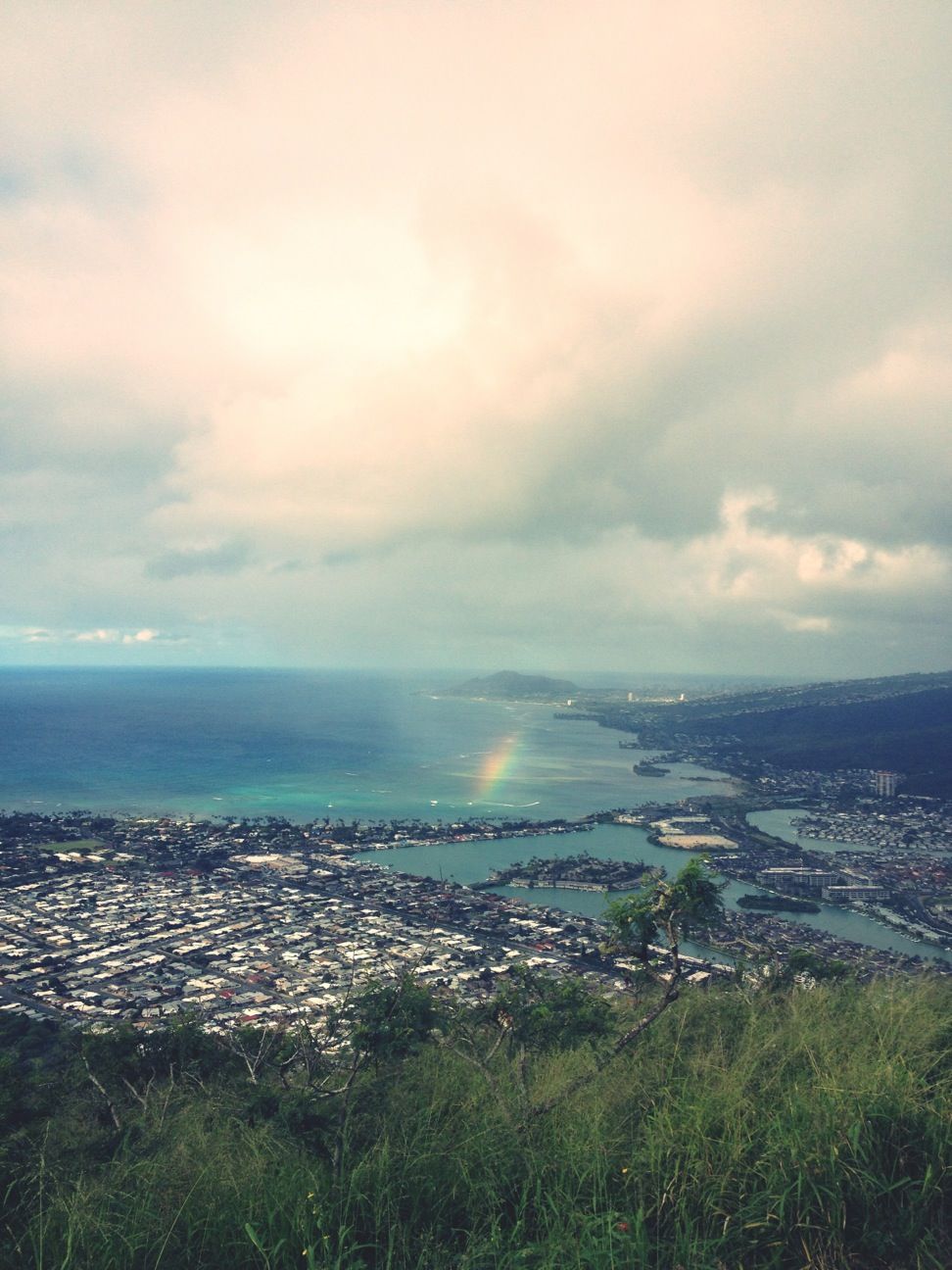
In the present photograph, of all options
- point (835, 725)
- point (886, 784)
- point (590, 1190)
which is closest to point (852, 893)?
point (590, 1190)

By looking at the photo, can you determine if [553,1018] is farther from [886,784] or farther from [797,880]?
[886,784]

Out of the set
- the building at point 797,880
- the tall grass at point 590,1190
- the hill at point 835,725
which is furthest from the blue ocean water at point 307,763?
the tall grass at point 590,1190

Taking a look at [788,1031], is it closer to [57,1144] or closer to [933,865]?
[57,1144]

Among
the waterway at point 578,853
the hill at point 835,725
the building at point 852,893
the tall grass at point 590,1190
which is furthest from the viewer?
the hill at point 835,725

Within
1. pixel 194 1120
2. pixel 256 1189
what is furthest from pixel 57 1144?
pixel 256 1189

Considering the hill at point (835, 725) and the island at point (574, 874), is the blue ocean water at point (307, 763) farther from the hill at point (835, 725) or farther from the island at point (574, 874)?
the island at point (574, 874)
